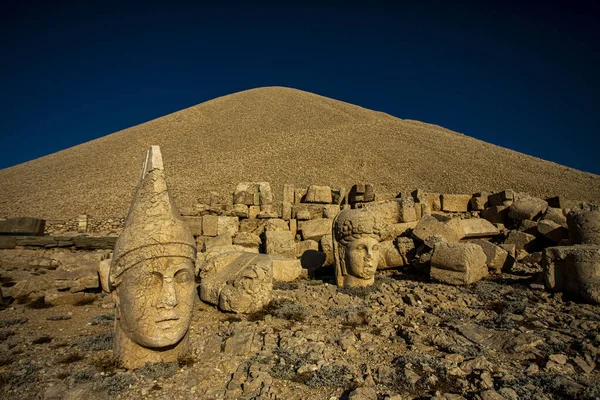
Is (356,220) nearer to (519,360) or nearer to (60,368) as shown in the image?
(519,360)

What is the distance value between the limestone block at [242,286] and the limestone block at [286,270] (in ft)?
4.28

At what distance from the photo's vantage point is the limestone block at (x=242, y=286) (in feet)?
18.8

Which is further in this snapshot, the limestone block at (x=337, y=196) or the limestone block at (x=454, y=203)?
the limestone block at (x=337, y=196)

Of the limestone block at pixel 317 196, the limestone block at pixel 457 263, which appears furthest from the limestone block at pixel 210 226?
the limestone block at pixel 457 263

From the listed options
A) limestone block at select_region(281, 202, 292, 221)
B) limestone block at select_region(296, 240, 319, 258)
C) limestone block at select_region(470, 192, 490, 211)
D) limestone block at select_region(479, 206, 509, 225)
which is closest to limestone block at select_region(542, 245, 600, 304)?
limestone block at select_region(296, 240, 319, 258)

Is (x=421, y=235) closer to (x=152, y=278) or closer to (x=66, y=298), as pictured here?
(x=152, y=278)

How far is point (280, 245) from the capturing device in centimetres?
966

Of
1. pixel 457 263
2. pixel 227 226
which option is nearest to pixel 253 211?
pixel 227 226

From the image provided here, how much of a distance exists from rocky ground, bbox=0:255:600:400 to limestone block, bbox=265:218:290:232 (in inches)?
180

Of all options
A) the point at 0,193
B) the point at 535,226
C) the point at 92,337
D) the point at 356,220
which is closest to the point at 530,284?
the point at 356,220

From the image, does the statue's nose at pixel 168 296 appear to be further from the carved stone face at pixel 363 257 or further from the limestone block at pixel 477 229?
the limestone block at pixel 477 229

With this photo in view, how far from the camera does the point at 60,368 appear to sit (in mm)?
3684

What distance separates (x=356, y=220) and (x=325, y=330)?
8.48 feet

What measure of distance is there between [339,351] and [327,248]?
18.2 ft
